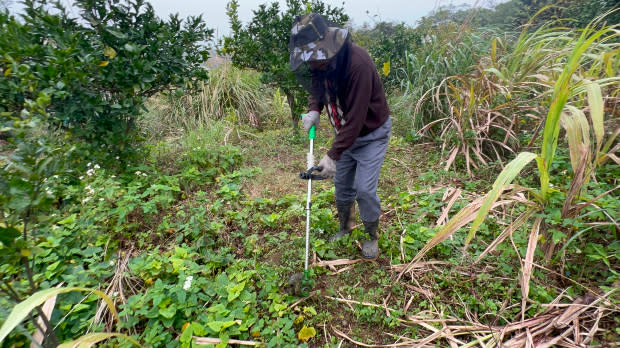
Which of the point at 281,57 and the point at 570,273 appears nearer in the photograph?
the point at 570,273

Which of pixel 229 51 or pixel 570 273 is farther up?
pixel 229 51

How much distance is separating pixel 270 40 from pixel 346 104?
3.17 m

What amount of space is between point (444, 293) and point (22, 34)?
414cm

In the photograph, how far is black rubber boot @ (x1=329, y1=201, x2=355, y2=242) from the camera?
284 centimetres

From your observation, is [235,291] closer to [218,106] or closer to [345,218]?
[345,218]

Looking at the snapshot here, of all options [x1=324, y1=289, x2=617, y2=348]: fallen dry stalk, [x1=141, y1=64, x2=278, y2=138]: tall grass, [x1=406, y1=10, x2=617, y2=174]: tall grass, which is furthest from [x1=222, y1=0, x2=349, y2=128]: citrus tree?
[x1=324, y1=289, x2=617, y2=348]: fallen dry stalk

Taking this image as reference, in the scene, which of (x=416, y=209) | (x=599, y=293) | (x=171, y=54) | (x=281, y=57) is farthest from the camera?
(x=281, y=57)

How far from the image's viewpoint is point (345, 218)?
2.88m

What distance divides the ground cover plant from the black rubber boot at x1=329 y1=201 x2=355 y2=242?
0.12m

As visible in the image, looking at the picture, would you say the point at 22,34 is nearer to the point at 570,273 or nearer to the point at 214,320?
the point at 214,320

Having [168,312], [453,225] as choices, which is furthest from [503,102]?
[168,312]

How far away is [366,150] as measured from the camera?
2.51 m

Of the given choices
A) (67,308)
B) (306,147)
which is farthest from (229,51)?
(67,308)

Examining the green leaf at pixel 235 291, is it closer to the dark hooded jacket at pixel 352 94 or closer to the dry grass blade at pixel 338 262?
the dry grass blade at pixel 338 262
